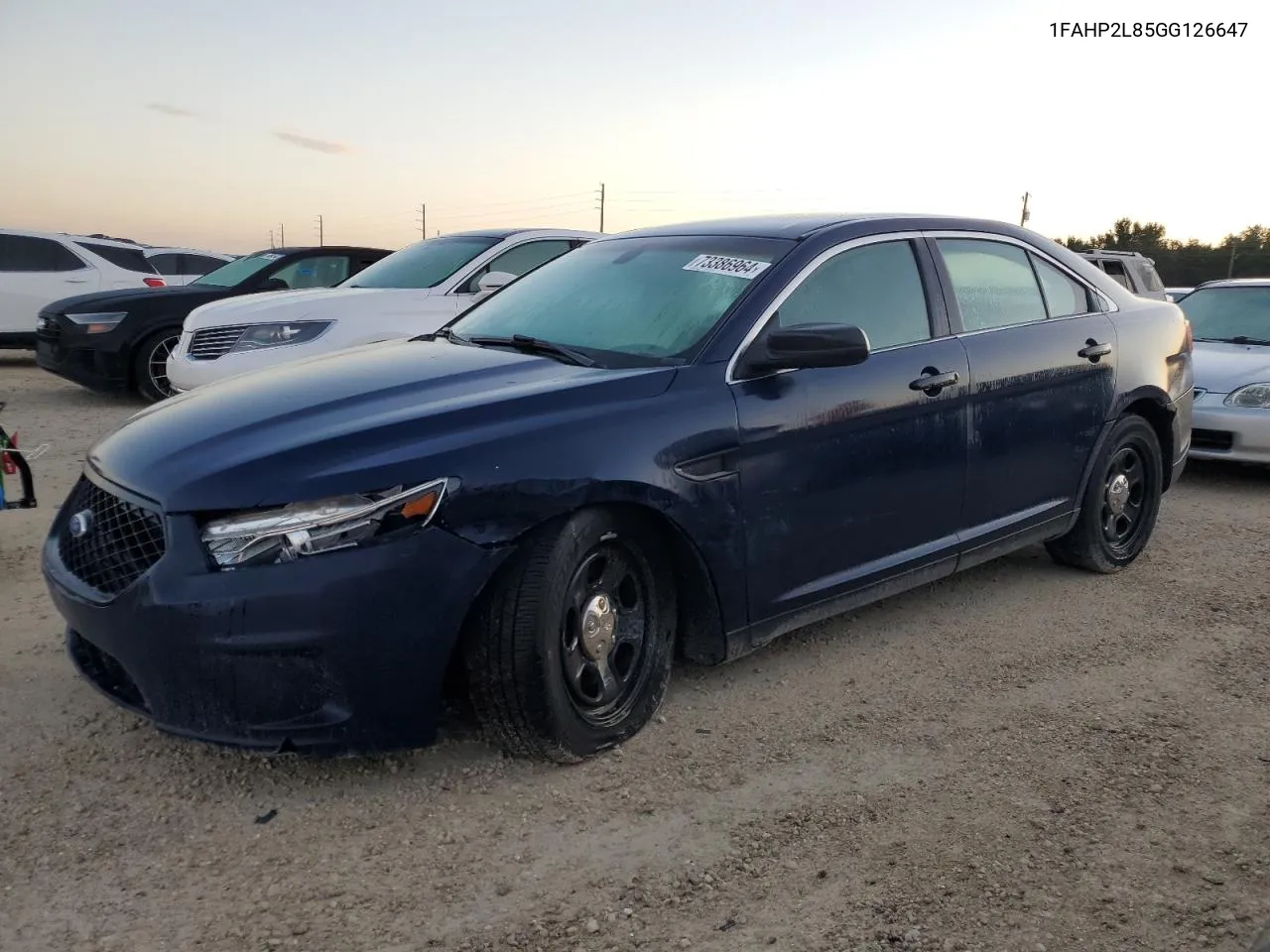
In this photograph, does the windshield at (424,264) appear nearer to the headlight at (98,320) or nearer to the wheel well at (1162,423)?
the headlight at (98,320)

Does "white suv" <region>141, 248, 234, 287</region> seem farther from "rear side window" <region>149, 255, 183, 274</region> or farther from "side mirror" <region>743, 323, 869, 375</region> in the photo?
"side mirror" <region>743, 323, 869, 375</region>

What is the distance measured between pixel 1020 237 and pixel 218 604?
147 inches

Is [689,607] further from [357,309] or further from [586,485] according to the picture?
[357,309]

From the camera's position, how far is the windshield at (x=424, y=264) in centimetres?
782

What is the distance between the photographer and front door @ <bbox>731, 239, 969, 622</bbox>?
353 cm

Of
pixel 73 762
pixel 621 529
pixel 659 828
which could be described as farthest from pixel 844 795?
pixel 73 762

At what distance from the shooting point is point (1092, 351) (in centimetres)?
481

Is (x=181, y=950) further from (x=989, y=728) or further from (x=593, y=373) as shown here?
(x=989, y=728)

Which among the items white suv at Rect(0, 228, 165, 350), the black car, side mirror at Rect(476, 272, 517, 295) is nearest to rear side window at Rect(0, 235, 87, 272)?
white suv at Rect(0, 228, 165, 350)

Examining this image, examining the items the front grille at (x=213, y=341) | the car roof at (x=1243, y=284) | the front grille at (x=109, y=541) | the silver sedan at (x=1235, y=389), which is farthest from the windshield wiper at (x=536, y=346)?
the car roof at (x=1243, y=284)

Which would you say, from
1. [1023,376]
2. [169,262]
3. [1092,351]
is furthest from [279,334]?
[169,262]

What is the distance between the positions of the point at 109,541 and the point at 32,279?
37.6ft

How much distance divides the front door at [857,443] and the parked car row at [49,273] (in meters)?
10.7

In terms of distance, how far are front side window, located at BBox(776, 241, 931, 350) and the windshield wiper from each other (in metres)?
0.69
